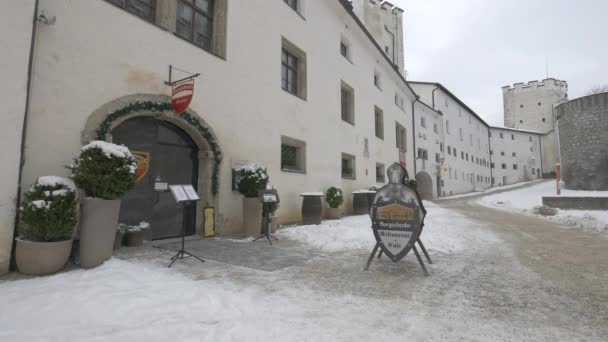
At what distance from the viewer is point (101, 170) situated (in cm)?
446

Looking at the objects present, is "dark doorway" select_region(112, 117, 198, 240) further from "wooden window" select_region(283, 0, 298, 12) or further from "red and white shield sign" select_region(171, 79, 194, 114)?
"wooden window" select_region(283, 0, 298, 12)

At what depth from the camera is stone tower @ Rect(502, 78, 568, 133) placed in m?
46.2

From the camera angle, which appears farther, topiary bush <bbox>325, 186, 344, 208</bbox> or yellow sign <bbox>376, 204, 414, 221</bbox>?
topiary bush <bbox>325, 186, 344, 208</bbox>

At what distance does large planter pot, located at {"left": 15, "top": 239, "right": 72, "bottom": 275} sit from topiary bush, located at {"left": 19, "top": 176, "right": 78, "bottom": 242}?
0.13 m

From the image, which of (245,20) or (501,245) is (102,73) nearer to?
(245,20)

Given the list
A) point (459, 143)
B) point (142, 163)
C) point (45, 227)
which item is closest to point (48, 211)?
point (45, 227)

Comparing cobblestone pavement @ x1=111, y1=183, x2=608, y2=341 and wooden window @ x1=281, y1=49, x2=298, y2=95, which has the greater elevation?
wooden window @ x1=281, y1=49, x2=298, y2=95

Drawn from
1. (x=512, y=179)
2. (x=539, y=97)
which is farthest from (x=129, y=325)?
(x=539, y=97)

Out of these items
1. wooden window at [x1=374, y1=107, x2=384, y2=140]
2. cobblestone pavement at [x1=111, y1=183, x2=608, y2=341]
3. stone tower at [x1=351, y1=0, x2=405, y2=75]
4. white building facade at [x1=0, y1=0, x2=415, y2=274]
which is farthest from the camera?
stone tower at [x1=351, y1=0, x2=405, y2=75]

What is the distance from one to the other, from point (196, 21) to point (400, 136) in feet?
55.1

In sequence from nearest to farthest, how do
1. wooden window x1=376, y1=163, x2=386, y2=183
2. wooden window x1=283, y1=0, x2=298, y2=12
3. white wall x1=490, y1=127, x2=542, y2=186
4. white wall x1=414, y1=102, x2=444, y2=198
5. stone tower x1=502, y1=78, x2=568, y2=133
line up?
wooden window x1=283, y1=0, x2=298, y2=12 < wooden window x1=376, y1=163, x2=386, y2=183 < white wall x1=414, y1=102, x2=444, y2=198 < white wall x1=490, y1=127, x2=542, y2=186 < stone tower x1=502, y1=78, x2=568, y2=133

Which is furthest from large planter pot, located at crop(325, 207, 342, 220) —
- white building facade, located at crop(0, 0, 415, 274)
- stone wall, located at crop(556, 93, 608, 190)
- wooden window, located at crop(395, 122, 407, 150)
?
stone wall, located at crop(556, 93, 608, 190)

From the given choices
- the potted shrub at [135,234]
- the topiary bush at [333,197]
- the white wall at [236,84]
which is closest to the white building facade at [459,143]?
the white wall at [236,84]

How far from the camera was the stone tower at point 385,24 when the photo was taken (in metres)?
21.4
